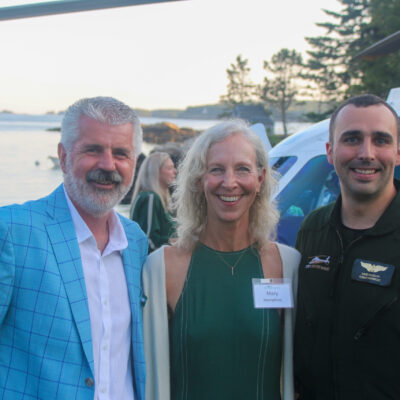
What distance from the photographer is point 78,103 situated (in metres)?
1.98

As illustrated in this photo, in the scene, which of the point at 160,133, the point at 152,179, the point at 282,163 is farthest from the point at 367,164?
the point at 160,133

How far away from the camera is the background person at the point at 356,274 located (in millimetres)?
1861

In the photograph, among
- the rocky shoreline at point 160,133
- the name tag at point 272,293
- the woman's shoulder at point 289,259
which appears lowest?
the name tag at point 272,293

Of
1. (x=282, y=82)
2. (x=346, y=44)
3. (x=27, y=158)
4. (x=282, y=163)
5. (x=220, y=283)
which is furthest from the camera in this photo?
(x=282, y=82)

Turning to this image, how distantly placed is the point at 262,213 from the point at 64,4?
146 cm

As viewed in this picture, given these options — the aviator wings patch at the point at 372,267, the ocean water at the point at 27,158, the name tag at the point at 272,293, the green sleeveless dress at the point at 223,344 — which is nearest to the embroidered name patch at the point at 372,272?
the aviator wings patch at the point at 372,267

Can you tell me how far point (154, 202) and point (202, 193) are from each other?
3.12 m

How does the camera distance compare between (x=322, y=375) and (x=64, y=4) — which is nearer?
(x=64, y=4)

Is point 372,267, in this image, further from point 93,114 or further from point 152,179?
point 152,179

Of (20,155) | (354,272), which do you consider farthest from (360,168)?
(20,155)

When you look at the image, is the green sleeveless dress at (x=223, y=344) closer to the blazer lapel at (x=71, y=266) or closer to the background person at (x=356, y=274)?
the background person at (x=356, y=274)

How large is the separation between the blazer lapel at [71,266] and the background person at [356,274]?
1059 millimetres

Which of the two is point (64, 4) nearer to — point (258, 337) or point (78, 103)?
point (78, 103)

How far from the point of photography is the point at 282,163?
→ 5574 mm
